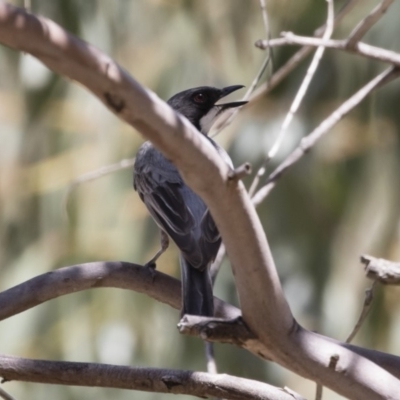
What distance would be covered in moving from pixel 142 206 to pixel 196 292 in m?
3.03

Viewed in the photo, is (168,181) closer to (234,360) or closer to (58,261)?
(234,360)

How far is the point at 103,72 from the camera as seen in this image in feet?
4.62

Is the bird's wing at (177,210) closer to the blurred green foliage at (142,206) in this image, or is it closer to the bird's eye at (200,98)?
the bird's eye at (200,98)

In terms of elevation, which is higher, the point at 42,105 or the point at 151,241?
the point at 42,105

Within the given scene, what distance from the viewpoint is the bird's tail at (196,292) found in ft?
8.80

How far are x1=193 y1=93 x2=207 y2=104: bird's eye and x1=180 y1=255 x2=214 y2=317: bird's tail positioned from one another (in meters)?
1.59

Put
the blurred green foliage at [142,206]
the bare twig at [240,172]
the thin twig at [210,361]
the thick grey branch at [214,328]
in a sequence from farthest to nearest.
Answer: the blurred green foliage at [142,206], the thin twig at [210,361], the thick grey branch at [214,328], the bare twig at [240,172]

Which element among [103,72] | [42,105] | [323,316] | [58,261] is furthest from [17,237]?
[103,72]

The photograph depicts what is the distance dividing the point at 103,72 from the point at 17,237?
5.03 metres

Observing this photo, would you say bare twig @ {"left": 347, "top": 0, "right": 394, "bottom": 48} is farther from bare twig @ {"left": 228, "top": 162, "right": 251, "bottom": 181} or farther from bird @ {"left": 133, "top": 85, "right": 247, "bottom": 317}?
bare twig @ {"left": 228, "top": 162, "right": 251, "bottom": 181}

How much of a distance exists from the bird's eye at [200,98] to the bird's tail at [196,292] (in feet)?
5.21

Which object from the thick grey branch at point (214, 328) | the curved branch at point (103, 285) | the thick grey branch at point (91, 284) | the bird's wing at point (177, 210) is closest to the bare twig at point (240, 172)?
the thick grey branch at point (214, 328)

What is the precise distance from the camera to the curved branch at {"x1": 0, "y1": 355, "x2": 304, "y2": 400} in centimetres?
226

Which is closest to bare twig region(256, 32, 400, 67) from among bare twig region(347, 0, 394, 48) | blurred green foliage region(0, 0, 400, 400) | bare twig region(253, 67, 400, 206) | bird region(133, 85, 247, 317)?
bare twig region(347, 0, 394, 48)
